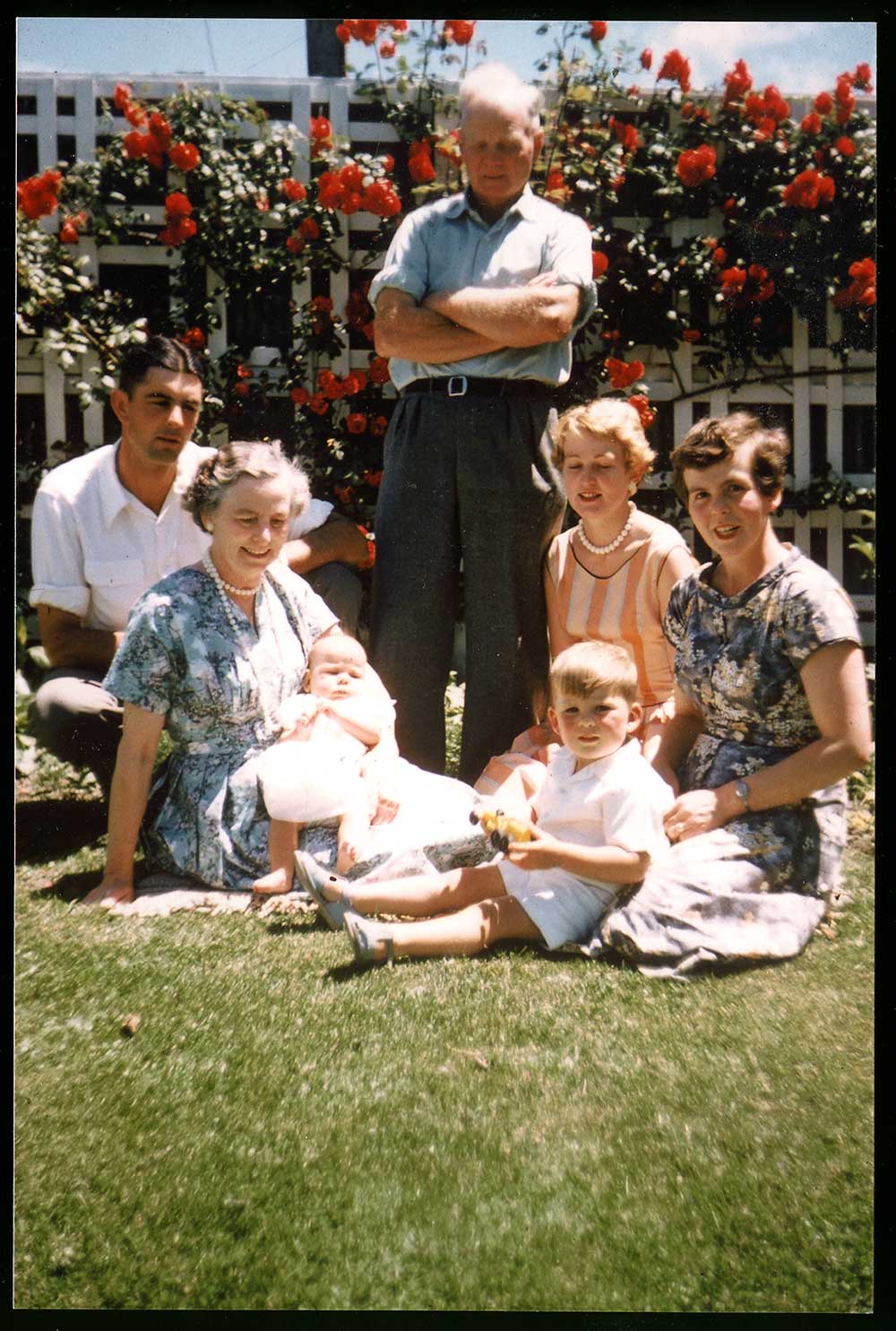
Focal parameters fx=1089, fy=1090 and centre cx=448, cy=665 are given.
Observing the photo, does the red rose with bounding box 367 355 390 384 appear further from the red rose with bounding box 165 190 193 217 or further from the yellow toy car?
the yellow toy car

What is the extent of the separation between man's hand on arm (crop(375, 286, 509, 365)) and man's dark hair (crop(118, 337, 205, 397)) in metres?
0.53

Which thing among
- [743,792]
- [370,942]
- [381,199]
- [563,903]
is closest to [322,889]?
[370,942]

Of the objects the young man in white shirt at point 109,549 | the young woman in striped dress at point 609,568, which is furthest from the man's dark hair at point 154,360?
the young woman in striped dress at point 609,568

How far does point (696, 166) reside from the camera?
2.97 meters

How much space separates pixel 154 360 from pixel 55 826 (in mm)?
1304

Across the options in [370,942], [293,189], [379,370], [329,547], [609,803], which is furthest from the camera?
[329,547]

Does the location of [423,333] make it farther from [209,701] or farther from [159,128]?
[209,701]

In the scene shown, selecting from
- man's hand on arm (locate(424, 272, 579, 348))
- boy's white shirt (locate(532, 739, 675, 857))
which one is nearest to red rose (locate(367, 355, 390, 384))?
man's hand on arm (locate(424, 272, 579, 348))

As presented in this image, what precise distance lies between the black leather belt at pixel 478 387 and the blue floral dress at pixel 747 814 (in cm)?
78

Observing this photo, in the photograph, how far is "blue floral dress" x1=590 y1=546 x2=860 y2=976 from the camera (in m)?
2.53
